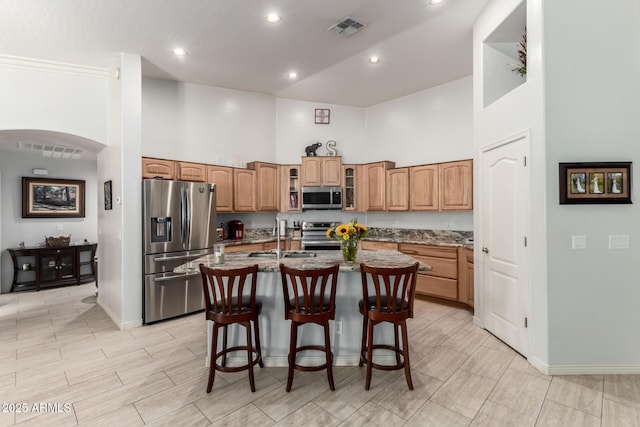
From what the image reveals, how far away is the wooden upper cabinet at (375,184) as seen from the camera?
18.5 ft

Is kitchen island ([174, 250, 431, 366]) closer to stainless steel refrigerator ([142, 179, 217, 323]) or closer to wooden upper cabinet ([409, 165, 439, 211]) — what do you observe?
stainless steel refrigerator ([142, 179, 217, 323])

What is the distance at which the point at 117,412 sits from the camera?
7.17 ft

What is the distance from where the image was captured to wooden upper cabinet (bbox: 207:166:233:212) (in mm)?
4924

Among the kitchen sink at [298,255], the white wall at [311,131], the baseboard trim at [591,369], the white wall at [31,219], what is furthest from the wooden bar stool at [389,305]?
the white wall at [31,219]

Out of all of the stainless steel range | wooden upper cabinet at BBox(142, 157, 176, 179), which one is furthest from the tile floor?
the stainless steel range

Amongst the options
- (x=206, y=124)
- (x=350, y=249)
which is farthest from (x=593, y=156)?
(x=206, y=124)

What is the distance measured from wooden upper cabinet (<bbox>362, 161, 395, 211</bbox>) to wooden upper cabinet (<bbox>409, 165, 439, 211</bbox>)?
0.51 meters

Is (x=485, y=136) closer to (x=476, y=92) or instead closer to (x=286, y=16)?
(x=476, y=92)

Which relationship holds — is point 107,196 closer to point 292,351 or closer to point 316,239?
point 316,239

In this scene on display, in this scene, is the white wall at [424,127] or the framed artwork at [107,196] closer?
the framed artwork at [107,196]

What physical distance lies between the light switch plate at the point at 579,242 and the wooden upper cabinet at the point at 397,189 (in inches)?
110

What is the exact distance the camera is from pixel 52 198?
624cm

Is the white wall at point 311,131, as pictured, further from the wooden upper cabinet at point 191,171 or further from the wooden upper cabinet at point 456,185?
the wooden upper cabinet at point 456,185

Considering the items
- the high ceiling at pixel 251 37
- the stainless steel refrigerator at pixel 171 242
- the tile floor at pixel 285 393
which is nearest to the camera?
the tile floor at pixel 285 393
